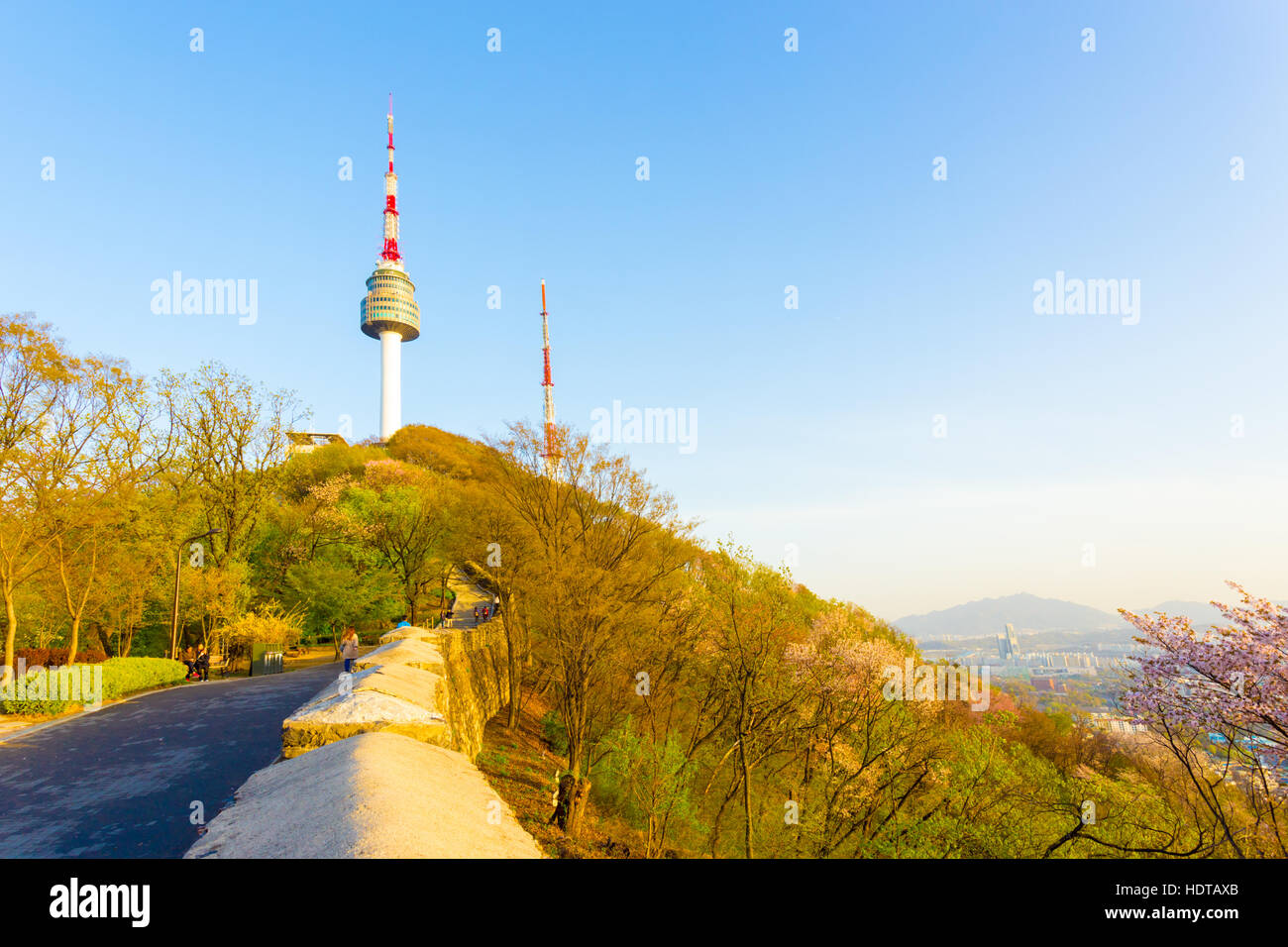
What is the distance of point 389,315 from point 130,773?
109 m

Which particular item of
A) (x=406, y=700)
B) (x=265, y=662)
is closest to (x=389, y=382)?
(x=265, y=662)

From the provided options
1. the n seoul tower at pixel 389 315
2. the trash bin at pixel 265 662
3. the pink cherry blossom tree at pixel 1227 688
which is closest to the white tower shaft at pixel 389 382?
the n seoul tower at pixel 389 315

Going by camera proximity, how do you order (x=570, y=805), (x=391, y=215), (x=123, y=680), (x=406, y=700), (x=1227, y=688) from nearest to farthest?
1. (x=406, y=700)
2. (x=1227, y=688)
3. (x=570, y=805)
4. (x=123, y=680)
5. (x=391, y=215)

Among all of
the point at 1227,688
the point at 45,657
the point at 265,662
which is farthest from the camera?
the point at 265,662

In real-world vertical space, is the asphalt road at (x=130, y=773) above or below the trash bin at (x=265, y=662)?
above

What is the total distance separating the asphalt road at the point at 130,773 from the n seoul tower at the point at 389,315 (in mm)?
96497

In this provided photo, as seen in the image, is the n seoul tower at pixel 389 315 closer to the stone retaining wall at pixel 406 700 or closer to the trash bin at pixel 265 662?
the trash bin at pixel 265 662

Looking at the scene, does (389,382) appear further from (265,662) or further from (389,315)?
(265,662)

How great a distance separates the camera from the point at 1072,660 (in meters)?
66.9

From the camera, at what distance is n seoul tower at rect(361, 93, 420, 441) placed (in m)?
103

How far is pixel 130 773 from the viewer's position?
26.7 ft

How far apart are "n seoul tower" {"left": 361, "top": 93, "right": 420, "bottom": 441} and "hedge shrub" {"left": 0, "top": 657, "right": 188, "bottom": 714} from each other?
8746 centimetres

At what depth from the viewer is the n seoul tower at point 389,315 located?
103375mm

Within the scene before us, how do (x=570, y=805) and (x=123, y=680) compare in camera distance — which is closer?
(x=570, y=805)
